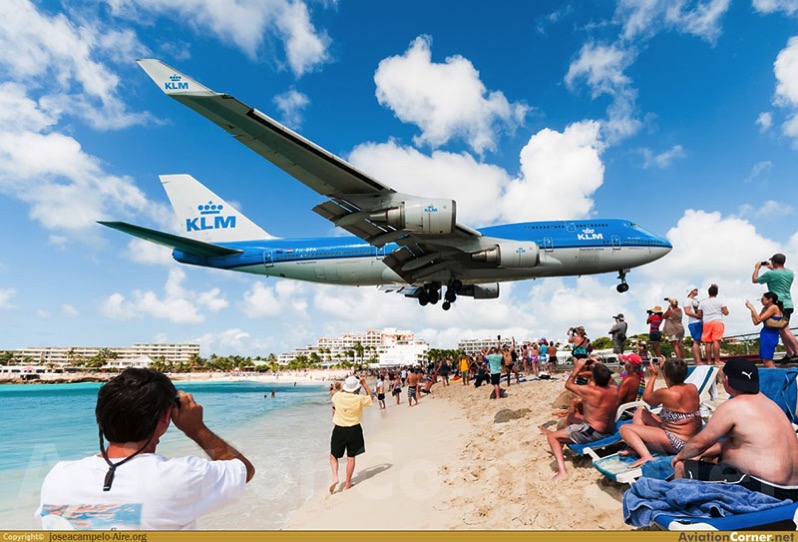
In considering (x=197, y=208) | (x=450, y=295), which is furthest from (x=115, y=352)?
(x=450, y=295)

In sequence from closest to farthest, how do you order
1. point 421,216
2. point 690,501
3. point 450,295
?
point 690,501 → point 421,216 → point 450,295

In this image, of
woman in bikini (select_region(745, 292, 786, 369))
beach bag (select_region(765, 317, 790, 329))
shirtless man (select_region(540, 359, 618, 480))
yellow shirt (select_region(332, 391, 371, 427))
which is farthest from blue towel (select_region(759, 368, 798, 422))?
yellow shirt (select_region(332, 391, 371, 427))

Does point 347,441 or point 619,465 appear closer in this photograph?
point 619,465

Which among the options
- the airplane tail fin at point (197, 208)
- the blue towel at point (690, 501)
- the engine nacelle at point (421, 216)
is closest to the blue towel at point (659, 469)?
the blue towel at point (690, 501)

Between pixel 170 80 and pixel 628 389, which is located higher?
pixel 170 80

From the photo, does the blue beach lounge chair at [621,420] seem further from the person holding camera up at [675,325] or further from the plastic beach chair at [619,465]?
the person holding camera up at [675,325]

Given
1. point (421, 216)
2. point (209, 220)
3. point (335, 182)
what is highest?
point (209, 220)

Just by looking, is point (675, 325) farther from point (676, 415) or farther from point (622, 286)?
point (622, 286)

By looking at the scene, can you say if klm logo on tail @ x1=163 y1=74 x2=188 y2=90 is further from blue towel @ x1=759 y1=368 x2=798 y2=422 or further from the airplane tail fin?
the airplane tail fin
